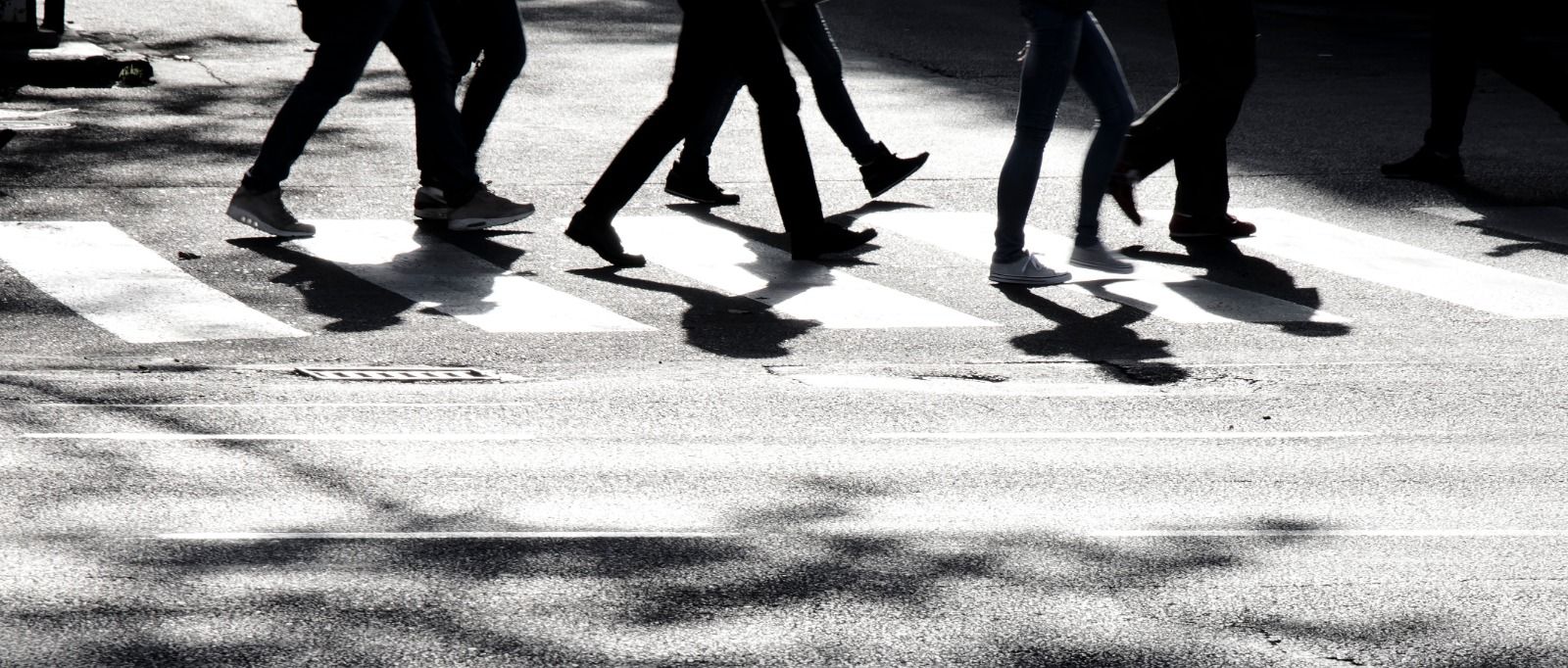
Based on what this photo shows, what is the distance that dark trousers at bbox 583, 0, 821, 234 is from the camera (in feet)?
25.4

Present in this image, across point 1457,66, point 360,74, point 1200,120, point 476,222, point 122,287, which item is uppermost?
point 1457,66

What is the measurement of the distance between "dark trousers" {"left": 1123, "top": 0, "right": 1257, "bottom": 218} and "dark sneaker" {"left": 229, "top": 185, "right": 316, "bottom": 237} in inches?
134

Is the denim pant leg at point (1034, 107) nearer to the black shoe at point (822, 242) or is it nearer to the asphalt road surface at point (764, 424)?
the asphalt road surface at point (764, 424)

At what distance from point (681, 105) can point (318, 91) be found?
4.90 feet

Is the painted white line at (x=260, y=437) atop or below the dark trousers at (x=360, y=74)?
below

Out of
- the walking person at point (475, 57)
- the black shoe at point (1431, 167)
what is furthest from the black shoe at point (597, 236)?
the black shoe at point (1431, 167)

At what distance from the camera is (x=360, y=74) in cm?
807

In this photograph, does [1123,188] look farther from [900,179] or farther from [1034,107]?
[900,179]

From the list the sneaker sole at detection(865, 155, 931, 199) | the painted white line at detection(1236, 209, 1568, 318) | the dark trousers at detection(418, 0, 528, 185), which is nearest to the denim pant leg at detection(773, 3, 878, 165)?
the sneaker sole at detection(865, 155, 931, 199)

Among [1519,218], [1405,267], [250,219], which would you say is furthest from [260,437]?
[1519,218]

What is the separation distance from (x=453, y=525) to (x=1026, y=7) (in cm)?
359

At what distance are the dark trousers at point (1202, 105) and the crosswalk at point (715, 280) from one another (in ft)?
1.10

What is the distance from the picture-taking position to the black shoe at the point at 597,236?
7688mm

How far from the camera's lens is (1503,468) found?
5.17m
